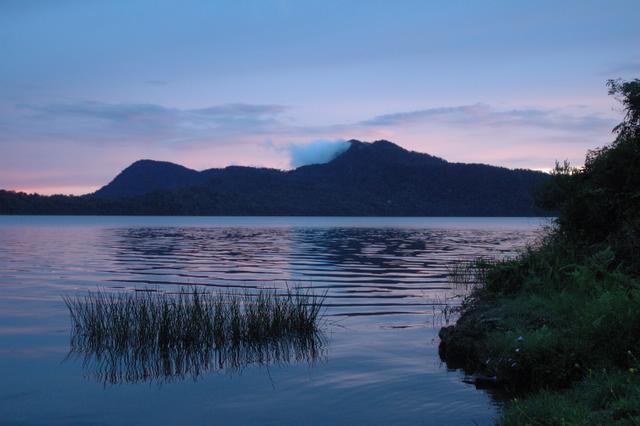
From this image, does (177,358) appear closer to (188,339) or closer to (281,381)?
(188,339)

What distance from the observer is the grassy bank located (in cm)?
886

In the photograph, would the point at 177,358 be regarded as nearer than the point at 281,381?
No

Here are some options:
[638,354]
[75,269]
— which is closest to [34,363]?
[638,354]

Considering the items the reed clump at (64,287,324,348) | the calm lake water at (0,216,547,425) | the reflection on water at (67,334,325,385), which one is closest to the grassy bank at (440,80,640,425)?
the calm lake water at (0,216,547,425)

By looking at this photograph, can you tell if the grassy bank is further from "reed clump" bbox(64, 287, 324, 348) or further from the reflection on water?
"reed clump" bbox(64, 287, 324, 348)

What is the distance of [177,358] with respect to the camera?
1420 centimetres

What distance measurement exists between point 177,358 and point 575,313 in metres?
8.57

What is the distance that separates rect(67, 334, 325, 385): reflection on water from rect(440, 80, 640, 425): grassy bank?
370cm

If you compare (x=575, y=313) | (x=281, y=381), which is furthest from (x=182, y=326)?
(x=575, y=313)

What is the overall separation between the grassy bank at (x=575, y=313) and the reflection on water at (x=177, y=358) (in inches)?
146

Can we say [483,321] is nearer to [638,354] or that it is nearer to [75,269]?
[638,354]

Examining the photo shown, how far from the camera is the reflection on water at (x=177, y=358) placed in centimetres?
1325

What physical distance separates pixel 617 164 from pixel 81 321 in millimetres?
16239

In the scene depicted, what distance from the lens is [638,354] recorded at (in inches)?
380
